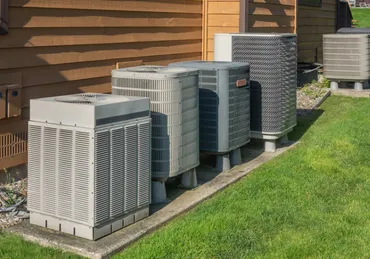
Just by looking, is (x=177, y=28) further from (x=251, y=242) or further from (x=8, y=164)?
(x=251, y=242)

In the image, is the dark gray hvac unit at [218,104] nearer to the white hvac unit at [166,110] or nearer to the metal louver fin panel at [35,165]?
the white hvac unit at [166,110]

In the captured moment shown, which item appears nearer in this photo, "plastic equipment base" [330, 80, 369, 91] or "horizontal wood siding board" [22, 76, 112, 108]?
"horizontal wood siding board" [22, 76, 112, 108]

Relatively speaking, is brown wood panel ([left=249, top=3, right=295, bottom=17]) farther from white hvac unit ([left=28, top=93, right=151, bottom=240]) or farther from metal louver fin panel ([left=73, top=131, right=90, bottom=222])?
metal louver fin panel ([left=73, top=131, right=90, bottom=222])

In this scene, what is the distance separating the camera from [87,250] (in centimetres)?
462

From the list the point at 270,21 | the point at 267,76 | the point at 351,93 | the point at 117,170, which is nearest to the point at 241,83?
the point at 267,76

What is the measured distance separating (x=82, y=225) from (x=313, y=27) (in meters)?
12.8

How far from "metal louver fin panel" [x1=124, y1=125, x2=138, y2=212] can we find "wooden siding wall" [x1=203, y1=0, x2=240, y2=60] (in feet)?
16.4

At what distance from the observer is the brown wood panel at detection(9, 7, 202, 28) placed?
19.9ft

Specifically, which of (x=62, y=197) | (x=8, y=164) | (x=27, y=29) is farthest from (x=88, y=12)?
(x=62, y=197)

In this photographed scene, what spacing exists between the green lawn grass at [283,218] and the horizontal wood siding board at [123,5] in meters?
2.45

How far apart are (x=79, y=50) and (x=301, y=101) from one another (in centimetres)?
631

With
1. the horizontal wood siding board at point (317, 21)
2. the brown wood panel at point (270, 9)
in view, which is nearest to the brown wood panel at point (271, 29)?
the brown wood panel at point (270, 9)

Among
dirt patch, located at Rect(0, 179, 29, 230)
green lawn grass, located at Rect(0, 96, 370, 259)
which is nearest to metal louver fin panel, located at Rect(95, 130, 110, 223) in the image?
green lawn grass, located at Rect(0, 96, 370, 259)

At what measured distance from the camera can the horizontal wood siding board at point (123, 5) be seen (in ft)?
20.5
